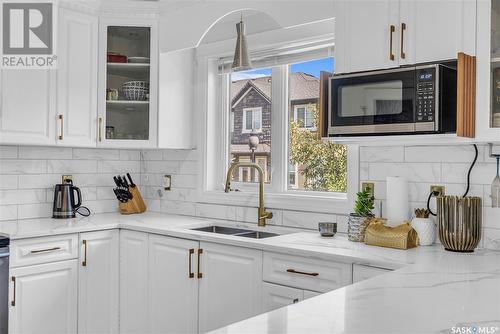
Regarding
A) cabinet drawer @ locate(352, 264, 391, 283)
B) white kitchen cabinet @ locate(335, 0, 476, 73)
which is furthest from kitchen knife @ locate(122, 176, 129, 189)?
cabinet drawer @ locate(352, 264, 391, 283)

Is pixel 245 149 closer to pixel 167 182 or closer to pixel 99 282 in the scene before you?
pixel 167 182

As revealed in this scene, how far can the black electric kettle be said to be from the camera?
11.3 feet

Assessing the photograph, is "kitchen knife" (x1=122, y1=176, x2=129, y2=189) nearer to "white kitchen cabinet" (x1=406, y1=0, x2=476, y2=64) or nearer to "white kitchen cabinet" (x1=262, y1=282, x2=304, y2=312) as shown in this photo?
"white kitchen cabinet" (x1=262, y1=282, x2=304, y2=312)

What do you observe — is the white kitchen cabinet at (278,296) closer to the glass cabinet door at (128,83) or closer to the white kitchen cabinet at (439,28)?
the white kitchen cabinet at (439,28)

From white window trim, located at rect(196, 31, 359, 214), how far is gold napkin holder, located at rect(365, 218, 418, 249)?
42cm

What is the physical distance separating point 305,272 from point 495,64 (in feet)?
3.95

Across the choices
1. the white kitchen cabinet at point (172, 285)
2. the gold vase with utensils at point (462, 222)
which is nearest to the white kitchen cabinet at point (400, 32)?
the gold vase with utensils at point (462, 222)

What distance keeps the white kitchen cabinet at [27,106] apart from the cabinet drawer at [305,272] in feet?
5.46

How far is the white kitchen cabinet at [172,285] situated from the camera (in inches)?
112

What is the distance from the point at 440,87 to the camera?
2117 mm

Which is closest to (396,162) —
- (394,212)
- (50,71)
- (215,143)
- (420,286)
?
(394,212)

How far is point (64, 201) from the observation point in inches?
137

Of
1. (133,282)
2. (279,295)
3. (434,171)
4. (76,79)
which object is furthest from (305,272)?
(76,79)

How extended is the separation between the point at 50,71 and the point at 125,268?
1.33 metres
